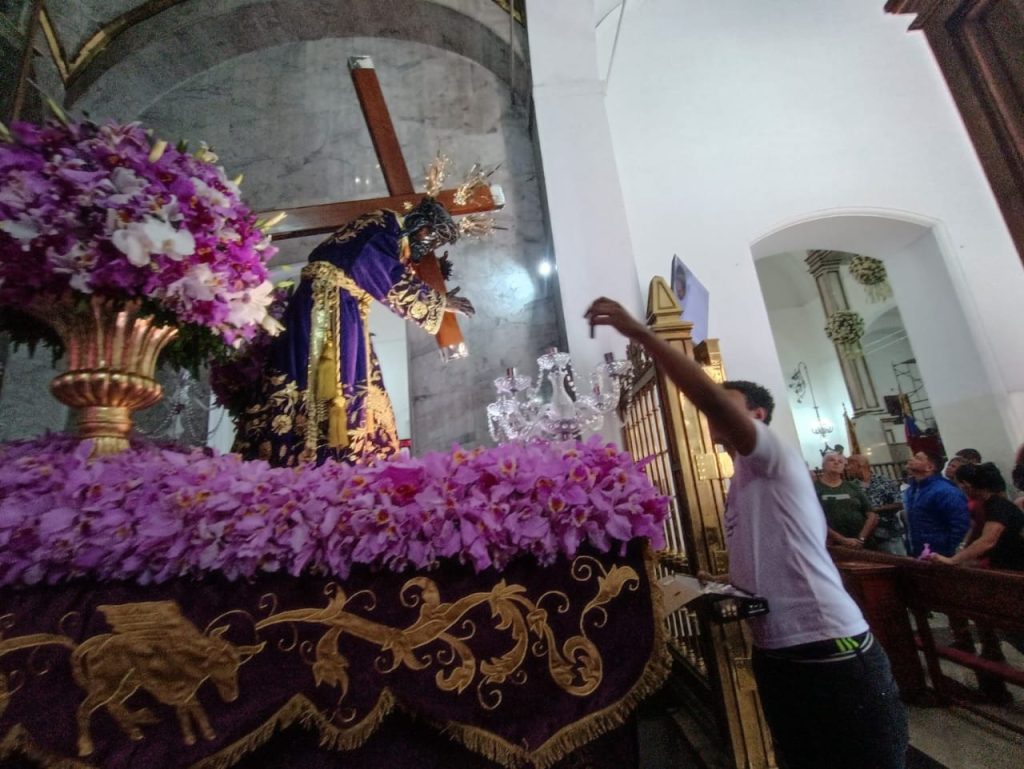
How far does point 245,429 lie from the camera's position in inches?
68.9

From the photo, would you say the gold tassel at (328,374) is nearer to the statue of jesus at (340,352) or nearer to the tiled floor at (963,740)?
the statue of jesus at (340,352)

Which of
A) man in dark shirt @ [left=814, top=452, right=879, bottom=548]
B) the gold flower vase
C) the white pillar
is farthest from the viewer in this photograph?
man in dark shirt @ [left=814, top=452, right=879, bottom=548]

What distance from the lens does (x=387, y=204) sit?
2.87 m

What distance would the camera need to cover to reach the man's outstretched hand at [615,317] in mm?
1172

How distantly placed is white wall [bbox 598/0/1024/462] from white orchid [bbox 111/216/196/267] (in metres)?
3.04

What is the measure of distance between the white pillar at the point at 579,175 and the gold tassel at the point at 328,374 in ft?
5.65

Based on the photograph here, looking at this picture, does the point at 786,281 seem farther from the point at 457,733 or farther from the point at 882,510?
the point at 457,733

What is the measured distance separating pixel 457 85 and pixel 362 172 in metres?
1.21

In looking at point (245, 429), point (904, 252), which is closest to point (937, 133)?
point (904, 252)

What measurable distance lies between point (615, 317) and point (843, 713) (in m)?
0.99

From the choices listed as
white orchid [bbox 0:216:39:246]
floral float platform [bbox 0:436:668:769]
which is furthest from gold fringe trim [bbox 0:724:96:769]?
white orchid [bbox 0:216:39:246]

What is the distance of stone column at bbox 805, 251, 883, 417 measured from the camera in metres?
11.2

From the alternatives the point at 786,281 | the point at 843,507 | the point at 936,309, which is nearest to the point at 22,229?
the point at 843,507

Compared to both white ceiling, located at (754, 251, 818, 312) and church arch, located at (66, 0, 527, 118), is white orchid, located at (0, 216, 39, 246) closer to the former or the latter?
church arch, located at (66, 0, 527, 118)
